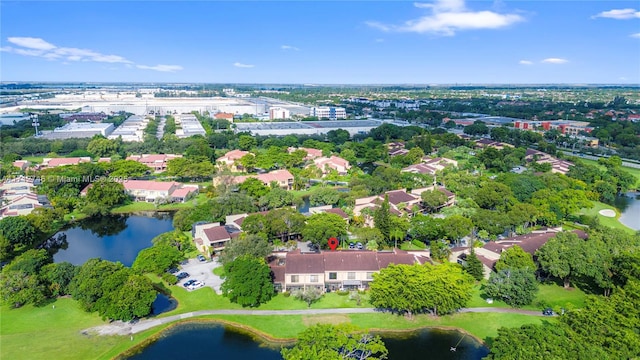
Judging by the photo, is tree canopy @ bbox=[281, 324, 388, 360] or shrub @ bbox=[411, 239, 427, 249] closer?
tree canopy @ bbox=[281, 324, 388, 360]

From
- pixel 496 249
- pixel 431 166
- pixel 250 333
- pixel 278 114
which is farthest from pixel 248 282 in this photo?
pixel 278 114

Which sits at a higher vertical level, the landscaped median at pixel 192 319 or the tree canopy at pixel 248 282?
the tree canopy at pixel 248 282

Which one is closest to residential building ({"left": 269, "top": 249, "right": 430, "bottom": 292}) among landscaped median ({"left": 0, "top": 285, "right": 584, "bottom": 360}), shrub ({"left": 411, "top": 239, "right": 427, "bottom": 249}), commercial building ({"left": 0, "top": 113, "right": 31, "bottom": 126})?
landscaped median ({"left": 0, "top": 285, "right": 584, "bottom": 360})

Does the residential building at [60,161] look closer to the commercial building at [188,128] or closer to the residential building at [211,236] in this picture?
the commercial building at [188,128]

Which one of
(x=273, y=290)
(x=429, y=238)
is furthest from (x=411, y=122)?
(x=273, y=290)

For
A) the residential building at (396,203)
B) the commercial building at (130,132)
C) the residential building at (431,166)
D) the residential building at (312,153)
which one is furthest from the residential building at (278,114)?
the residential building at (396,203)

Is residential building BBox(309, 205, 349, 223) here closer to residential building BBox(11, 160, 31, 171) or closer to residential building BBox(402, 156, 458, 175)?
residential building BBox(402, 156, 458, 175)
